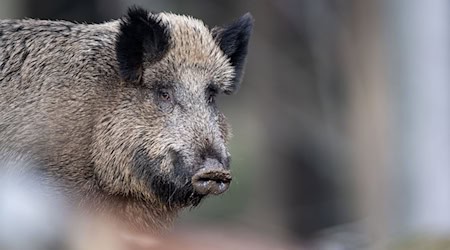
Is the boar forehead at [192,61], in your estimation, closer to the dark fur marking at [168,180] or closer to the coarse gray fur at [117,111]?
the coarse gray fur at [117,111]

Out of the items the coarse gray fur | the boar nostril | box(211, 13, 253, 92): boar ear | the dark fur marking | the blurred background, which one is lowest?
the boar nostril

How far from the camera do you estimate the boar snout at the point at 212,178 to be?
Answer: 7.32 metres

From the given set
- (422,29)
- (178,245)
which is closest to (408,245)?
Answer: (178,245)

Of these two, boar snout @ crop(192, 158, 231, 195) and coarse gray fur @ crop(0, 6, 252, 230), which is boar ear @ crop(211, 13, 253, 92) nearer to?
coarse gray fur @ crop(0, 6, 252, 230)

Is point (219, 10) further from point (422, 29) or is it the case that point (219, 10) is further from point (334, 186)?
point (422, 29)

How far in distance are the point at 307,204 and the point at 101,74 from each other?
1322 centimetres

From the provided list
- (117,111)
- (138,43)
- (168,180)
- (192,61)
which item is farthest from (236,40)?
(168,180)

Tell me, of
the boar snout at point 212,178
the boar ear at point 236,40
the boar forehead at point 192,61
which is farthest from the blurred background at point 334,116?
the boar snout at point 212,178

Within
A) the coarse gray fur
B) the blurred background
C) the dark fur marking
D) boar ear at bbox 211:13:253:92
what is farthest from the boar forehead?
the blurred background

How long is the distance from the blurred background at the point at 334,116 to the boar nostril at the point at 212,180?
5536 millimetres

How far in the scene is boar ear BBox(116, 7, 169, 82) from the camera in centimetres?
812

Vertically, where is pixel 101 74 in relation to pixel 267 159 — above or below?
below

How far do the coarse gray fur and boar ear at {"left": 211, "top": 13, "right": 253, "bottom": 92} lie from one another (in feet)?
0.26

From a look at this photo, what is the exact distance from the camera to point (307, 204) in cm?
2125
